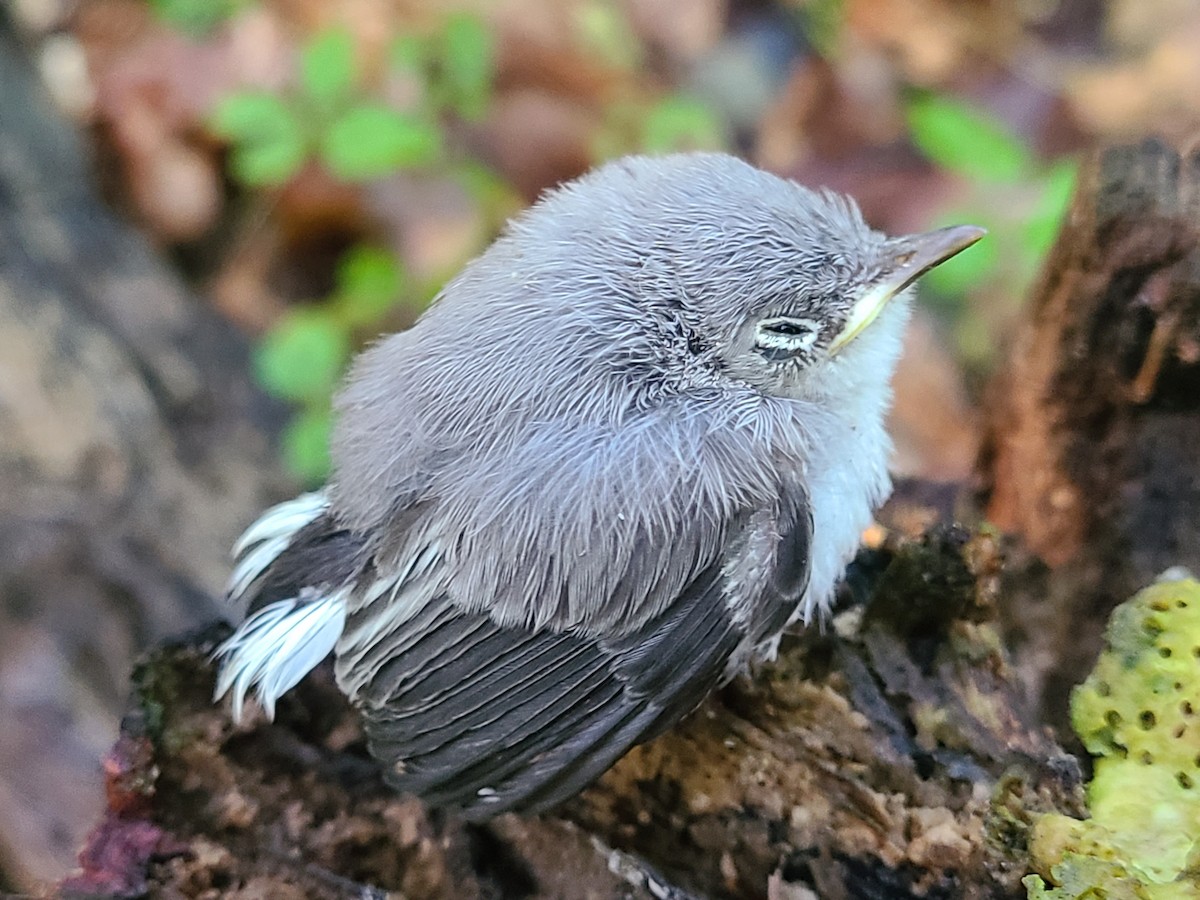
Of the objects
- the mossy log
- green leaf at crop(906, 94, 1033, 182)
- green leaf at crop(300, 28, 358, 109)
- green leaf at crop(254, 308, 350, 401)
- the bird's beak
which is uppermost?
green leaf at crop(906, 94, 1033, 182)

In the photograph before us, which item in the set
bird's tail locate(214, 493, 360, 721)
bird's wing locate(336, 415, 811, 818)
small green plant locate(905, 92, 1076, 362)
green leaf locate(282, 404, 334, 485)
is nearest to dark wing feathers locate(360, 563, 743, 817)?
bird's wing locate(336, 415, 811, 818)

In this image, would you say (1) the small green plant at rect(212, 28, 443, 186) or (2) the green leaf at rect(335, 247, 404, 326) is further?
(2) the green leaf at rect(335, 247, 404, 326)

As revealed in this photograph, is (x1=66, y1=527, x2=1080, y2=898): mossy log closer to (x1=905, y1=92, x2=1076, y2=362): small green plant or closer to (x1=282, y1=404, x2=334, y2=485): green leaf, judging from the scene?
(x1=282, y1=404, x2=334, y2=485): green leaf

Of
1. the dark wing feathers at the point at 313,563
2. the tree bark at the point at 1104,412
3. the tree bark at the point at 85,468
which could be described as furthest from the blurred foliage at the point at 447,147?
the dark wing feathers at the point at 313,563


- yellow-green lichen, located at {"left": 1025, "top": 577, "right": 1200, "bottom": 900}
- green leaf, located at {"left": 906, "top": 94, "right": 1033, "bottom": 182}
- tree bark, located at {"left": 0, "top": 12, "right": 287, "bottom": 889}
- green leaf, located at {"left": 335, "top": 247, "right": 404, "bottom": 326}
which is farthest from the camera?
green leaf, located at {"left": 906, "top": 94, "right": 1033, "bottom": 182}

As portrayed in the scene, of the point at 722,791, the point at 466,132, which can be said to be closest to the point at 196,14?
the point at 466,132

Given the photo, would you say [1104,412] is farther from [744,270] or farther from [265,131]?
[265,131]

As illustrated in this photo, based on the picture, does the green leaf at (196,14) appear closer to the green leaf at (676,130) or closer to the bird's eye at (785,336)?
the green leaf at (676,130)
